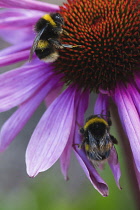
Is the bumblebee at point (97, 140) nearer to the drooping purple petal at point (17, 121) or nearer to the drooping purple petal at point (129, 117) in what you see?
the drooping purple petal at point (129, 117)

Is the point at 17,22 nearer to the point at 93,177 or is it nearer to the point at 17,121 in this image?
the point at 17,121

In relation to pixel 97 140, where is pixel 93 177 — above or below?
below

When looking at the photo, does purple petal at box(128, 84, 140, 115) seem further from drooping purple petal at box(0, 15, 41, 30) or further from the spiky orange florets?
drooping purple petal at box(0, 15, 41, 30)

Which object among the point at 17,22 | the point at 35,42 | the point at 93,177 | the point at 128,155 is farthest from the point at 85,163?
the point at 17,22

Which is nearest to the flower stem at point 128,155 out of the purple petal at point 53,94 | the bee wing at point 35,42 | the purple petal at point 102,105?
the purple petal at point 102,105

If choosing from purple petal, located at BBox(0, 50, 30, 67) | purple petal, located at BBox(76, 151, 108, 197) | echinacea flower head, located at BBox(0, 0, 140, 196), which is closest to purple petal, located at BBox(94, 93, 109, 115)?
echinacea flower head, located at BBox(0, 0, 140, 196)
